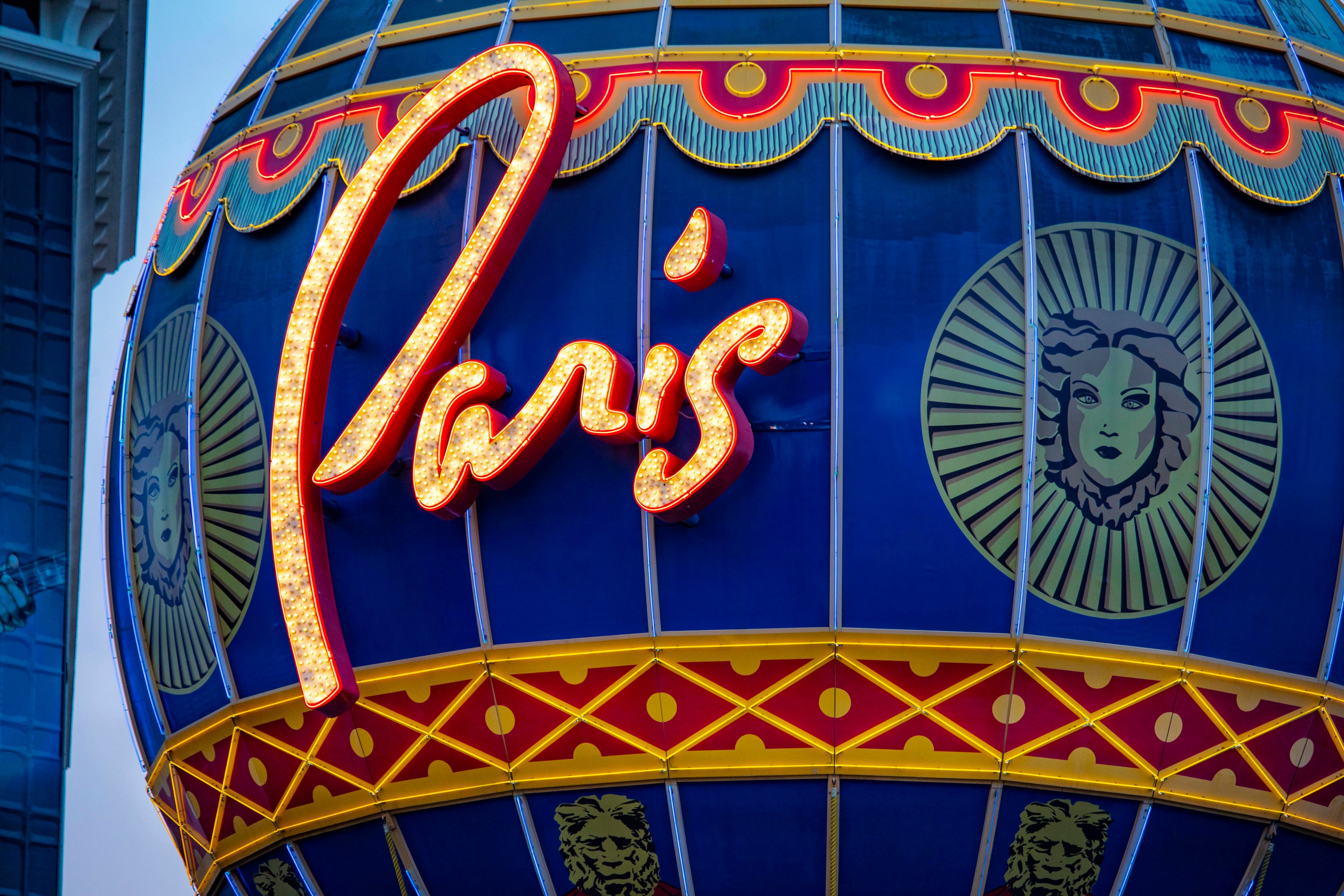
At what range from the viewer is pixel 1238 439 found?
15930mm

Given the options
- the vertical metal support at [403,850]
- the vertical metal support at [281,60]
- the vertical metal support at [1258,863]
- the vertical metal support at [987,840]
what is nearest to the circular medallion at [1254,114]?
the vertical metal support at [1258,863]

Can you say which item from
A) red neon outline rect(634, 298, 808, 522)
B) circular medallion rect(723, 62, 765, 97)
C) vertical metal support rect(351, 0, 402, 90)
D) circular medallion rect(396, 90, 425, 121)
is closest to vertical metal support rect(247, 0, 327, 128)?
vertical metal support rect(351, 0, 402, 90)

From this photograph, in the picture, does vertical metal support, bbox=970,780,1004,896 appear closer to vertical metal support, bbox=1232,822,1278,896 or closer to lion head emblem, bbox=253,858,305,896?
vertical metal support, bbox=1232,822,1278,896

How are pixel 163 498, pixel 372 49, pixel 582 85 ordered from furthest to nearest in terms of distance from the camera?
pixel 372 49 → pixel 163 498 → pixel 582 85

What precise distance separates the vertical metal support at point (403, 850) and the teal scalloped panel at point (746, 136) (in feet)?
18.9

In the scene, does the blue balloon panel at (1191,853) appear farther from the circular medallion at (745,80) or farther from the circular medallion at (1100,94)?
the circular medallion at (745,80)

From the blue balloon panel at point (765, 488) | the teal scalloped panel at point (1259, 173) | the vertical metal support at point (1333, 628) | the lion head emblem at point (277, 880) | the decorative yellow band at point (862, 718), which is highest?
the teal scalloped panel at point (1259, 173)

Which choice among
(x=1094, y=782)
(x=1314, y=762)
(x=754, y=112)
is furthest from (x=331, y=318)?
(x=1314, y=762)

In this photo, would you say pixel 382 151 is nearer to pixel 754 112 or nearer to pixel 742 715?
pixel 754 112

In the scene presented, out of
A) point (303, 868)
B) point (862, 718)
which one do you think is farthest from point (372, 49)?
point (862, 718)

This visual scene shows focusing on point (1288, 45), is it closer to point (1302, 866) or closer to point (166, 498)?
point (1302, 866)

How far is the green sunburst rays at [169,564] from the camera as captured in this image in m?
17.6

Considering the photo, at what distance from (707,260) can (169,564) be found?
563cm

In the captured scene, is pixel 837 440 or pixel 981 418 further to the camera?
pixel 981 418
